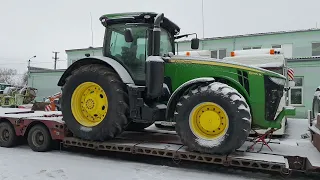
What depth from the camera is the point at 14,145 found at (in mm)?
7645

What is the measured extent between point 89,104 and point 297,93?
13.7 m

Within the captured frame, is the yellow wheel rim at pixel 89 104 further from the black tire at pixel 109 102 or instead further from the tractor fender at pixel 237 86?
the tractor fender at pixel 237 86

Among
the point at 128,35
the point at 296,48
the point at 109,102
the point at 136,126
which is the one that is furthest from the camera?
the point at 296,48

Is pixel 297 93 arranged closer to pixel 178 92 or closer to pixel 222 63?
pixel 222 63

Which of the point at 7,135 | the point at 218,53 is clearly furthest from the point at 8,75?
the point at 7,135

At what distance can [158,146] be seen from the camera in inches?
237

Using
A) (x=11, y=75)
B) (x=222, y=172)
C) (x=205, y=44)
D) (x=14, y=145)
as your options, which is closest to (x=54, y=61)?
(x=11, y=75)

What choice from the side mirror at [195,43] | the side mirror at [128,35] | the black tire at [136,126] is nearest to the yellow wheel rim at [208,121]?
the side mirror at [128,35]

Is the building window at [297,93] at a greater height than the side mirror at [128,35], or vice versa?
the side mirror at [128,35]

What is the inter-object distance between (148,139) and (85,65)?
1950 mm

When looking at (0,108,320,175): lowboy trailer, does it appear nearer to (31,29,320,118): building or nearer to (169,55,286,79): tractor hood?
(169,55,286,79): tractor hood

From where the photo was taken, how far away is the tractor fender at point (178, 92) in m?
5.68

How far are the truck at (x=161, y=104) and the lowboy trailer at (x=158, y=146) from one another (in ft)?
0.05

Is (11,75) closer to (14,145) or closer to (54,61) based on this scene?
(54,61)
